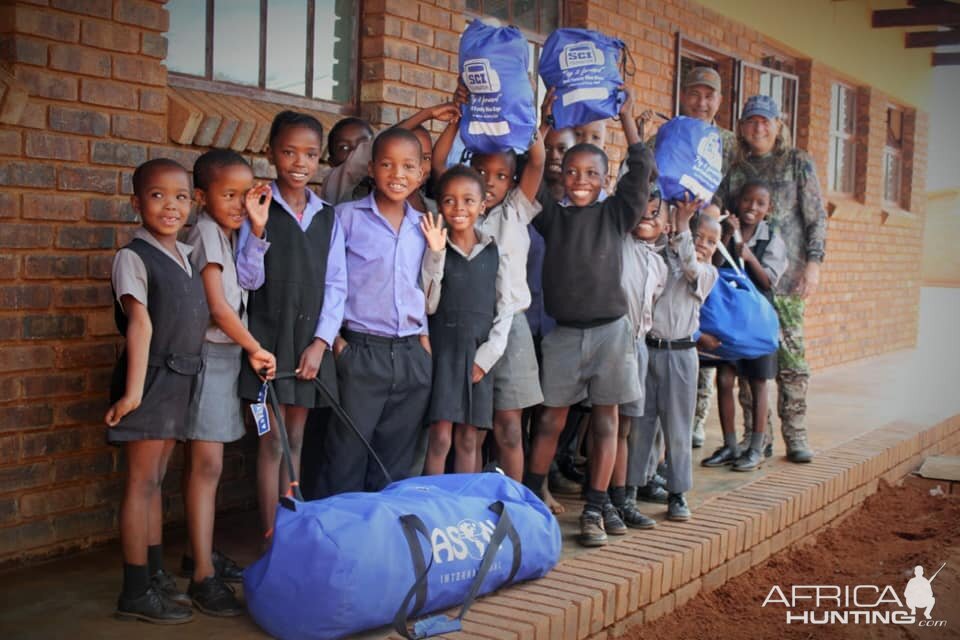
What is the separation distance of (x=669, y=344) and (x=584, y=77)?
1.21 metres

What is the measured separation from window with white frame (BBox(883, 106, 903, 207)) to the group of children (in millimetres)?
8882

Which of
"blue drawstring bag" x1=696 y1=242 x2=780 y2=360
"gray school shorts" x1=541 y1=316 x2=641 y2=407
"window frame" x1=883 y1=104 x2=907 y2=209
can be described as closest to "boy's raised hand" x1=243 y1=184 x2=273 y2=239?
"gray school shorts" x1=541 y1=316 x2=641 y2=407

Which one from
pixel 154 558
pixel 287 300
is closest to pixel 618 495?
pixel 287 300

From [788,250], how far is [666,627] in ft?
8.90

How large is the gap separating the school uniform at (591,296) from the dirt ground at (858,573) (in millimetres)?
910

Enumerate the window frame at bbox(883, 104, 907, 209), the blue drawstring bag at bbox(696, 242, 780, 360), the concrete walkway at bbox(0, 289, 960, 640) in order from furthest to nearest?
the window frame at bbox(883, 104, 907, 209)
the blue drawstring bag at bbox(696, 242, 780, 360)
the concrete walkway at bbox(0, 289, 960, 640)

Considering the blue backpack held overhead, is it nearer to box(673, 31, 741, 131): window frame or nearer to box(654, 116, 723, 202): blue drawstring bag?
box(654, 116, 723, 202): blue drawstring bag

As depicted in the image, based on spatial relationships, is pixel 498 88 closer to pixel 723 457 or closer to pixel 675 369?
pixel 675 369

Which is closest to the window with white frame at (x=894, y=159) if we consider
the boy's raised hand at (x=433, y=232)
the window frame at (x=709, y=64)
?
the window frame at (x=709, y=64)

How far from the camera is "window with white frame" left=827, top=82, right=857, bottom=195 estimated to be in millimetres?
10711

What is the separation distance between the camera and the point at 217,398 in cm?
328

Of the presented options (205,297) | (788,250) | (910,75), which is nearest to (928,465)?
(788,250)

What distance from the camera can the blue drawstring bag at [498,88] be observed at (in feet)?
12.7

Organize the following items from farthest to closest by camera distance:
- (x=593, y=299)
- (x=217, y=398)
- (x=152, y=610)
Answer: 1. (x=593, y=299)
2. (x=217, y=398)
3. (x=152, y=610)
